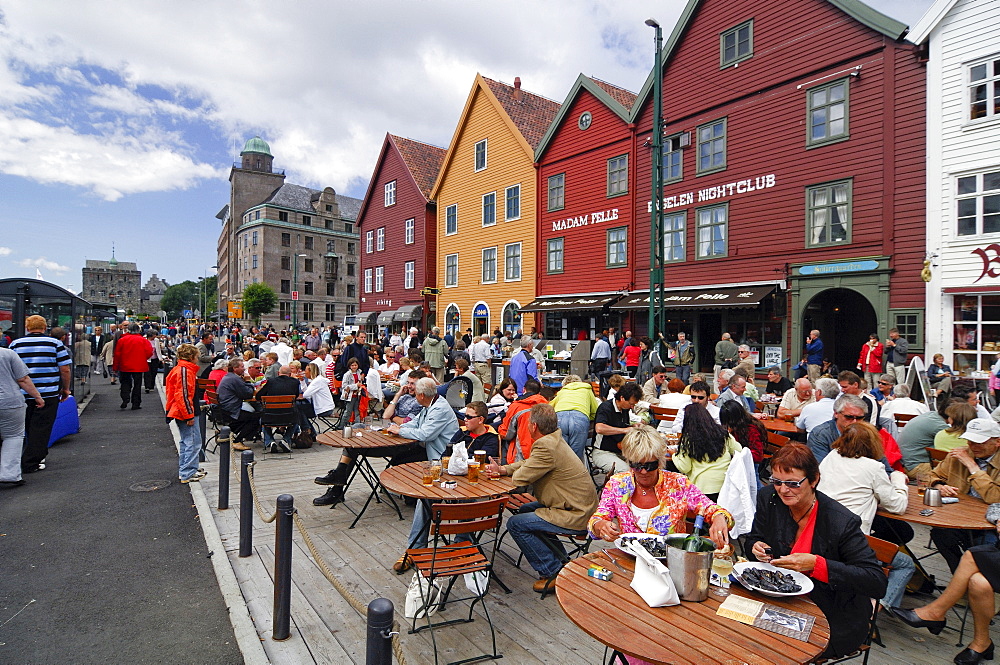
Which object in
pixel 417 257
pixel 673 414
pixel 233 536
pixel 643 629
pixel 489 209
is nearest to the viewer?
pixel 643 629

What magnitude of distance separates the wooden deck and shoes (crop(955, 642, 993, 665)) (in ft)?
0.33

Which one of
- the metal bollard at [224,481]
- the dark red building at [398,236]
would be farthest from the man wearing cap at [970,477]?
the dark red building at [398,236]

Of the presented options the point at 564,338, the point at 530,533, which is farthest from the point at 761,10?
the point at 530,533

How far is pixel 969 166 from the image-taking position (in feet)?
44.3

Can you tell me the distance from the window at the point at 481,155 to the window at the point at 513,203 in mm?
2550

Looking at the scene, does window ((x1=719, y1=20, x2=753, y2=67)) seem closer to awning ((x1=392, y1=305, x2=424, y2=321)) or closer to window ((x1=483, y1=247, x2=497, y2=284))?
window ((x1=483, y1=247, x2=497, y2=284))

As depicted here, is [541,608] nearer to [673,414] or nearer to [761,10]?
[673,414]

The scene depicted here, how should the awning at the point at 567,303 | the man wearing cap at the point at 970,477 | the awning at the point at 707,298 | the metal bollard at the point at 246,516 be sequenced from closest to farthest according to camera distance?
the man wearing cap at the point at 970,477, the metal bollard at the point at 246,516, the awning at the point at 707,298, the awning at the point at 567,303

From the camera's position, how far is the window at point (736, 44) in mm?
17859

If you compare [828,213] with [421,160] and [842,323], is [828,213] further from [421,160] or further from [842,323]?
[421,160]

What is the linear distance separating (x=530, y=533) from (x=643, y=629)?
2.22 m

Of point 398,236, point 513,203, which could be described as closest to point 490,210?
point 513,203

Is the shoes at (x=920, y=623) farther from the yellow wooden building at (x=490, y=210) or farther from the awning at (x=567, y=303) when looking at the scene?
the yellow wooden building at (x=490, y=210)

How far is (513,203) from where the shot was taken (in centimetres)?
2652
